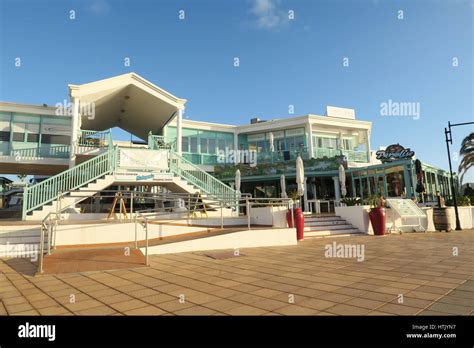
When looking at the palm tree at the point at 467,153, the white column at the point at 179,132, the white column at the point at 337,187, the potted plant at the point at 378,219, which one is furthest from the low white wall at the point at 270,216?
the palm tree at the point at 467,153

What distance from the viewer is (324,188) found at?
24.0 m

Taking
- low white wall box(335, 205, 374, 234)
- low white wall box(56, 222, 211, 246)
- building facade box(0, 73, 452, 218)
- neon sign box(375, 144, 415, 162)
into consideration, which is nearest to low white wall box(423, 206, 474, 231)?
building facade box(0, 73, 452, 218)

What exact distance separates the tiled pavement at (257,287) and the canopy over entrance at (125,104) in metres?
11.3

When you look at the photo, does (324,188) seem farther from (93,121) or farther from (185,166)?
(93,121)

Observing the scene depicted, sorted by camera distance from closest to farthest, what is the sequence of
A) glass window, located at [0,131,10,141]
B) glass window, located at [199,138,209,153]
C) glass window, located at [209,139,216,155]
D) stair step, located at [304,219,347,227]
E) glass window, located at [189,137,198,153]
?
stair step, located at [304,219,347,227] → glass window, located at [0,131,10,141] → glass window, located at [189,137,198,153] → glass window, located at [199,138,209,153] → glass window, located at [209,139,216,155]

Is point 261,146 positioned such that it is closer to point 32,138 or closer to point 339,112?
point 339,112

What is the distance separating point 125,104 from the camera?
19.2m

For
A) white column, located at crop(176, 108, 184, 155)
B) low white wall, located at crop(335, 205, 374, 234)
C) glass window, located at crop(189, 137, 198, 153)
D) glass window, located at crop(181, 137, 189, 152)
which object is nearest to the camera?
low white wall, located at crop(335, 205, 374, 234)

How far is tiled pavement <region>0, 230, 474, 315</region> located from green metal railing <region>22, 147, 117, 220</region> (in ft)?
15.1

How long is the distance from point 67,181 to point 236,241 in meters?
7.68

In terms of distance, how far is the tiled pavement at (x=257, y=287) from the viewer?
353cm

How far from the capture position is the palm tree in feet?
81.4

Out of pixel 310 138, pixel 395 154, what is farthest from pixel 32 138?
pixel 395 154

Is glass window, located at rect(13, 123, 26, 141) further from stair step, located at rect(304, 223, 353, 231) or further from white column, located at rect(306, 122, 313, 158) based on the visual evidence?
white column, located at rect(306, 122, 313, 158)
